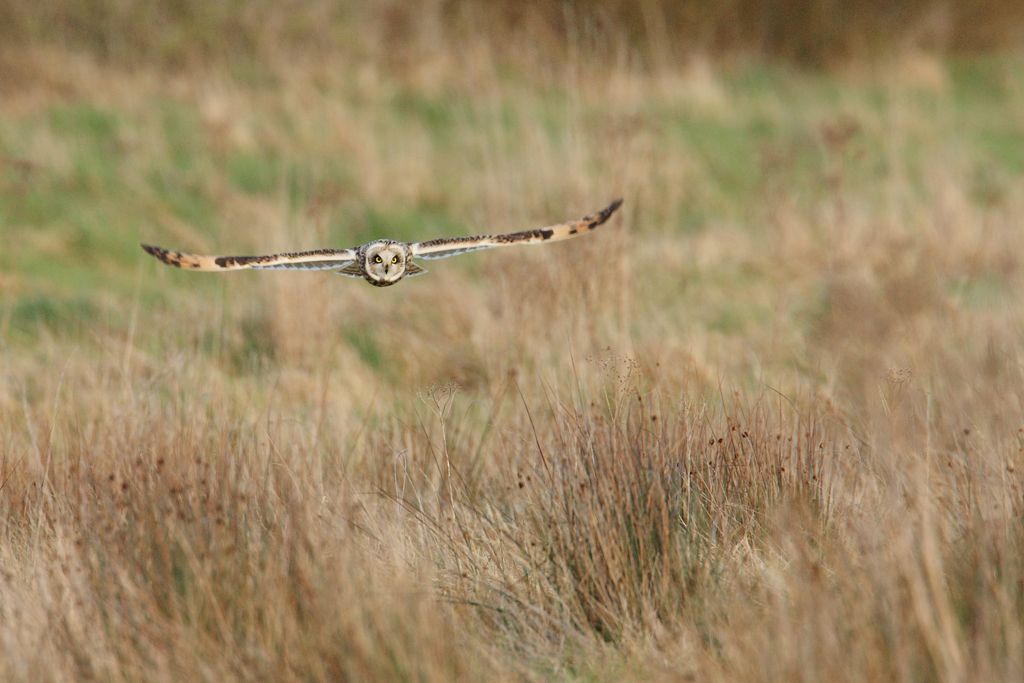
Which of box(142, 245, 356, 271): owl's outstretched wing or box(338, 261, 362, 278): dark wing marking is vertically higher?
box(142, 245, 356, 271): owl's outstretched wing

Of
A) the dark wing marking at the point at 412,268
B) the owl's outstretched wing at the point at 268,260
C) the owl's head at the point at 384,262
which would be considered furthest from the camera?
the dark wing marking at the point at 412,268

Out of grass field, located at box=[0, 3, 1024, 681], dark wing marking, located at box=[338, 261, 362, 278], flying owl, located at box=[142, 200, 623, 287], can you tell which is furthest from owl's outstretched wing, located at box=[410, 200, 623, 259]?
grass field, located at box=[0, 3, 1024, 681]

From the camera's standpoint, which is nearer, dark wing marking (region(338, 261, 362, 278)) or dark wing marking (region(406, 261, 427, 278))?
dark wing marking (region(338, 261, 362, 278))

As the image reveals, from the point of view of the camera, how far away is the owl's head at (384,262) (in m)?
3.40

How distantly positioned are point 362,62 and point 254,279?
641cm

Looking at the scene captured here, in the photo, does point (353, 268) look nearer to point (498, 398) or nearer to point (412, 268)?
point (412, 268)

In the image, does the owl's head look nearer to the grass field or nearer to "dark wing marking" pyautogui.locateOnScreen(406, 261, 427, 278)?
"dark wing marking" pyautogui.locateOnScreen(406, 261, 427, 278)

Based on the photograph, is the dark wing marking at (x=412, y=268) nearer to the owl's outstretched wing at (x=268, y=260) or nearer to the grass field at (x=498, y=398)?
the owl's outstretched wing at (x=268, y=260)

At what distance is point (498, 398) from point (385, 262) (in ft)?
6.54

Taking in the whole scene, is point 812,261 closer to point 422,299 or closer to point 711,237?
point 711,237

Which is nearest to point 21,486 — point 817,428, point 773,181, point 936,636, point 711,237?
point 817,428

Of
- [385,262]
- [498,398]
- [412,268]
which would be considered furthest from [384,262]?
[498,398]

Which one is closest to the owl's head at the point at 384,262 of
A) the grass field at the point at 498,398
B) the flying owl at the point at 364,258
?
the flying owl at the point at 364,258

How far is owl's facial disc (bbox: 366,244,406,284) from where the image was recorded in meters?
3.40
